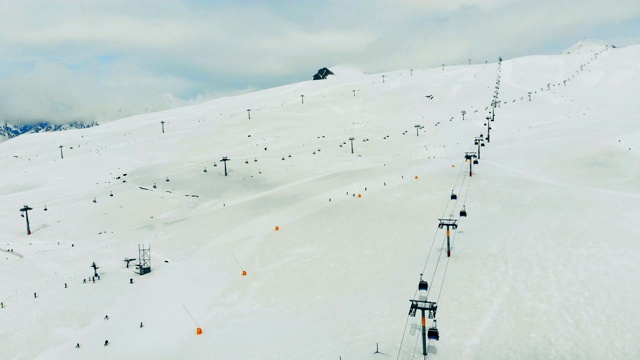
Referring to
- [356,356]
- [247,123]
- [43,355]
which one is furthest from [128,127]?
[356,356]

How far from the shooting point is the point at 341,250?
50.7 meters

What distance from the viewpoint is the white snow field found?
33.4m

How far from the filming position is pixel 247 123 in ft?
497

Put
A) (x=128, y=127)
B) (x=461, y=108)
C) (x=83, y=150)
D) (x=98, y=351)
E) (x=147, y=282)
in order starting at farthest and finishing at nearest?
(x=128, y=127) < (x=461, y=108) < (x=83, y=150) < (x=147, y=282) < (x=98, y=351)

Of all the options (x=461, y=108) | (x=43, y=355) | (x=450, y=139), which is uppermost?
(x=461, y=108)

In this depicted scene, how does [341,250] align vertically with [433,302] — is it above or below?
below

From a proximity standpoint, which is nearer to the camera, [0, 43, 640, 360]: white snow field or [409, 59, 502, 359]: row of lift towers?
[409, 59, 502, 359]: row of lift towers

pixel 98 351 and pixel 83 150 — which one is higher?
pixel 83 150

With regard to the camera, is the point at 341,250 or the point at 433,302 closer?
the point at 433,302

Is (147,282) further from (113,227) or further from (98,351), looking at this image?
(113,227)

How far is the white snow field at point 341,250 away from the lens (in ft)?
109

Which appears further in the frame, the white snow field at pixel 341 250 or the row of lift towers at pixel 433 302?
the white snow field at pixel 341 250

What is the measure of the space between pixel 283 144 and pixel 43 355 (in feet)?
309

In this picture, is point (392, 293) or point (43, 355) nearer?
point (43, 355)
